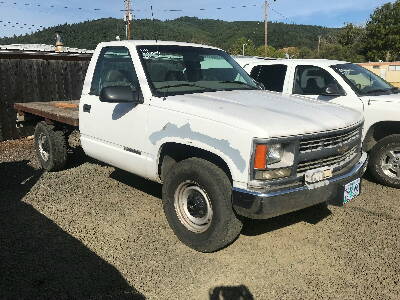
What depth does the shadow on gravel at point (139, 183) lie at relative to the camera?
558 centimetres

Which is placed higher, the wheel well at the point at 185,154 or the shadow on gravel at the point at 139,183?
the wheel well at the point at 185,154

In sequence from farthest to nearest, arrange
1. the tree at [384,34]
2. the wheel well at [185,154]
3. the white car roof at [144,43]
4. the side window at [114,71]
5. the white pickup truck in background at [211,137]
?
the tree at [384,34] → the white car roof at [144,43] → the side window at [114,71] → the wheel well at [185,154] → the white pickup truck in background at [211,137]

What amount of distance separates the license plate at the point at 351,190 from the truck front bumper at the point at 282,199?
71 millimetres

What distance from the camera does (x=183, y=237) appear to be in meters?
3.94

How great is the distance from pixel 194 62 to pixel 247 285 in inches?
105

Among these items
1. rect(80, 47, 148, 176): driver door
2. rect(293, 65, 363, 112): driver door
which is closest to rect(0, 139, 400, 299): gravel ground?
rect(80, 47, 148, 176): driver door

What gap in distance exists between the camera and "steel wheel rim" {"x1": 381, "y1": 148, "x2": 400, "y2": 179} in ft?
Answer: 18.9

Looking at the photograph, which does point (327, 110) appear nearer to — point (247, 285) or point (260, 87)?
point (260, 87)

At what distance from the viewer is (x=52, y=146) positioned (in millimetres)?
6184

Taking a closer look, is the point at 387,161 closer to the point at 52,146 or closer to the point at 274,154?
the point at 274,154

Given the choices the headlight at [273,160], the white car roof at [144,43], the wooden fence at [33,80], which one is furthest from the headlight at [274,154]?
the wooden fence at [33,80]

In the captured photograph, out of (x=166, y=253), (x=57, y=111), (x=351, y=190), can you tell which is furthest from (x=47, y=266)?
(x=57, y=111)

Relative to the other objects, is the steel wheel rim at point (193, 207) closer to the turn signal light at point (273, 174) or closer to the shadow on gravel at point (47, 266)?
the turn signal light at point (273, 174)

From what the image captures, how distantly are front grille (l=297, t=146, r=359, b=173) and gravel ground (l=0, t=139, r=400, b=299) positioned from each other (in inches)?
34.7
